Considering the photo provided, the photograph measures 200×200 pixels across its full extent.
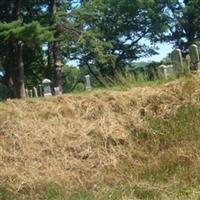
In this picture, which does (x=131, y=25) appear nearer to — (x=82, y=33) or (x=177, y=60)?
(x=82, y=33)

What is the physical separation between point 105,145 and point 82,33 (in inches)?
1089

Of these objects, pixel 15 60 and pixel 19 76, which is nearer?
pixel 19 76

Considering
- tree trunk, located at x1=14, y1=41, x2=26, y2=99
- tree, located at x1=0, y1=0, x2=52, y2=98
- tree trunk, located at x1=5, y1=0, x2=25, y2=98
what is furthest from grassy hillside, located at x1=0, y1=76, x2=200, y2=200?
tree trunk, located at x1=14, y1=41, x2=26, y2=99

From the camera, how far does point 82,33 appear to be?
115 ft

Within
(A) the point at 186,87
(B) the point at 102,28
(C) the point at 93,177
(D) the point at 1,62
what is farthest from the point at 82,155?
(B) the point at 102,28

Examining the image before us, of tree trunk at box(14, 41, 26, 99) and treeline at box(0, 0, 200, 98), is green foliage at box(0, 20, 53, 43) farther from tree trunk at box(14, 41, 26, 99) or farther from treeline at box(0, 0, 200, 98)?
tree trunk at box(14, 41, 26, 99)

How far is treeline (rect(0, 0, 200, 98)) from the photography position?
3200 cm

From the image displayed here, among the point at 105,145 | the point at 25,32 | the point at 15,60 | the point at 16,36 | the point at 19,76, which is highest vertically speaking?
the point at 25,32

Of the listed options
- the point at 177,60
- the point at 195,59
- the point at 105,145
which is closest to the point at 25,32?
the point at 177,60

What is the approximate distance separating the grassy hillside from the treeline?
18.0 metres

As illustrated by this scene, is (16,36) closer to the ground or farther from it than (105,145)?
farther from it

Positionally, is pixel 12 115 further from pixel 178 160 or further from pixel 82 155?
pixel 178 160

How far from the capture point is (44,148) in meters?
7.96

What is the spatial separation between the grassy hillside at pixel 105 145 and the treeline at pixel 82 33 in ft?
59.0
